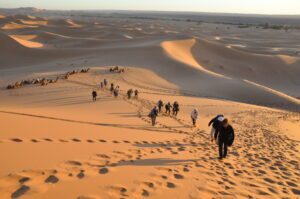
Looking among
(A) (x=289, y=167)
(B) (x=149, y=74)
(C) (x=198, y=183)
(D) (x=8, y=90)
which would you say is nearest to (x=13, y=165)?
(C) (x=198, y=183)

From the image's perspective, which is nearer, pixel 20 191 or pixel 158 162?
pixel 20 191

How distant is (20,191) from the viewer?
12.3 ft

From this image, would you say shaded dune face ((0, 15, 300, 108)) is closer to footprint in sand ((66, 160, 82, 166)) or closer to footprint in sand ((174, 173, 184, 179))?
footprint in sand ((174, 173, 184, 179))

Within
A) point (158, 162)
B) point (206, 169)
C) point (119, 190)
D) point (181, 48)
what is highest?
point (181, 48)

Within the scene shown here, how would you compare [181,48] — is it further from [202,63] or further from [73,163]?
[73,163]

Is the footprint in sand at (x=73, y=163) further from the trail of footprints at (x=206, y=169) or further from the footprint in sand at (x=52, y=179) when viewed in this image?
the footprint in sand at (x=52, y=179)

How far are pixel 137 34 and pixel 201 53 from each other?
21.5m

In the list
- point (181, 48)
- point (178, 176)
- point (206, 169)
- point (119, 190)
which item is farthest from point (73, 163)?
point (181, 48)

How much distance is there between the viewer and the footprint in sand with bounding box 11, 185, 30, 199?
12.0 ft

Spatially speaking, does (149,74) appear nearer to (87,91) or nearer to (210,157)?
(87,91)

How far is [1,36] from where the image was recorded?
3481cm

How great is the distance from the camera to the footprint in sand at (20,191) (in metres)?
3.65

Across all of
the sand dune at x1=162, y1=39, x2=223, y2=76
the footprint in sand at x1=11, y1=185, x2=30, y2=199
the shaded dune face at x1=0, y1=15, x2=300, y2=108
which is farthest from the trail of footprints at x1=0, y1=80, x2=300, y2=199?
the sand dune at x1=162, y1=39, x2=223, y2=76

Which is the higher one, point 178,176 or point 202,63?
point 202,63
